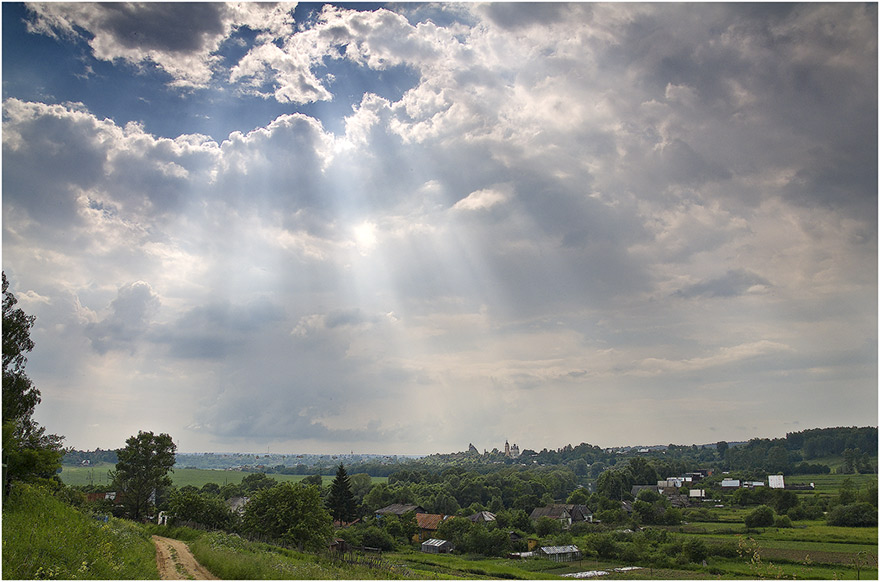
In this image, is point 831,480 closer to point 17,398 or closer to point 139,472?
point 139,472

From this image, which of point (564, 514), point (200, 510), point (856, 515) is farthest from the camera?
→ point (564, 514)

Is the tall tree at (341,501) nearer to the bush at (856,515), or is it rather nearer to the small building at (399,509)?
the small building at (399,509)

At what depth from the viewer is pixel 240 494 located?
3425 inches

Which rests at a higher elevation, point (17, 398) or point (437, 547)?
point (17, 398)

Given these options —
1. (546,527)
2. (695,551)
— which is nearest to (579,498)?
(546,527)

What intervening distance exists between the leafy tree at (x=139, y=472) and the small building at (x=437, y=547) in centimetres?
2703

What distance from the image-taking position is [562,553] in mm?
54594

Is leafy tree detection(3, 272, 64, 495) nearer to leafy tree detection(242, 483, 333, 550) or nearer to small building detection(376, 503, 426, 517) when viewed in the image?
leafy tree detection(242, 483, 333, 550)

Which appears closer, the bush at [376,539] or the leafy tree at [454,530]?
the bush at [376,539]

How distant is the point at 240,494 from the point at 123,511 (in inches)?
1514

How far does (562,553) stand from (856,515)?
32323 millimetres

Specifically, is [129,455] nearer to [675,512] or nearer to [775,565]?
[775,565]

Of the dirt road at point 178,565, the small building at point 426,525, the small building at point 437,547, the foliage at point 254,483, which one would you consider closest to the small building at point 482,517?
the small building at point 426,525

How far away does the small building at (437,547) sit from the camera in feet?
191
